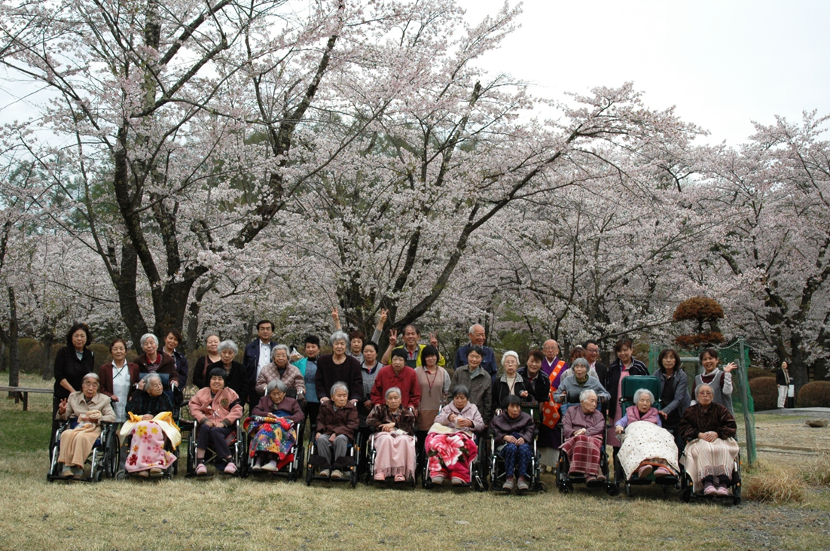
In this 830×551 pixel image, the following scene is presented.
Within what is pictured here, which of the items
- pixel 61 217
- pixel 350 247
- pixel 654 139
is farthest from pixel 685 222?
pixel 61 217

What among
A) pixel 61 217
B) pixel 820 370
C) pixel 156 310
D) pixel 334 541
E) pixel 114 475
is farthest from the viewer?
pixel 820 370

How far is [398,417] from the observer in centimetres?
661

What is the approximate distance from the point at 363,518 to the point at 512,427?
1.87 m

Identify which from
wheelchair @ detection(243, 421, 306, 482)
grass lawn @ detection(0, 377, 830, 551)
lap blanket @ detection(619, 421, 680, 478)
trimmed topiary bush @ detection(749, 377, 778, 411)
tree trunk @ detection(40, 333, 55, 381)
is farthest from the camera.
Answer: tree trunk @ detection(40, 333, 55, 381)

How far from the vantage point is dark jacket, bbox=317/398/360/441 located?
6.50 metres

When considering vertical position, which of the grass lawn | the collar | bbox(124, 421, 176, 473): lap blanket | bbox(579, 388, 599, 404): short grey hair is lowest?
the grass lawn

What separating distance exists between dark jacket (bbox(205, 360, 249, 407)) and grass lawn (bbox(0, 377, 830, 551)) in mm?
947

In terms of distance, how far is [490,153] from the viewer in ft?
37.9

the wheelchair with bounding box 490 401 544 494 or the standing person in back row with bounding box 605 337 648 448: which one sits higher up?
the standing person in back row with bounding box 605 337 648 448

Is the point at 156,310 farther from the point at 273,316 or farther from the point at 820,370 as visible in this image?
the point at 820,370

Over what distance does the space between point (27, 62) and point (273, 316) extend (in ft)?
25.5

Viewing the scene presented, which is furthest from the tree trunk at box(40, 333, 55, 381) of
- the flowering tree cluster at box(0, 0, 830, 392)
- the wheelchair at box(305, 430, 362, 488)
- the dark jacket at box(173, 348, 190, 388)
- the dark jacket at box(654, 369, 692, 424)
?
the dark jacket at box(654, 369, 692, 424)

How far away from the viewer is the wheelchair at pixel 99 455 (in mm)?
5988

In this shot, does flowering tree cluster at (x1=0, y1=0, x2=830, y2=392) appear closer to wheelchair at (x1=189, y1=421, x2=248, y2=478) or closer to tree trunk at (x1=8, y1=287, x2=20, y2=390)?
tree trunk at (x1=8, y1=287, x2=20, y2=390)
